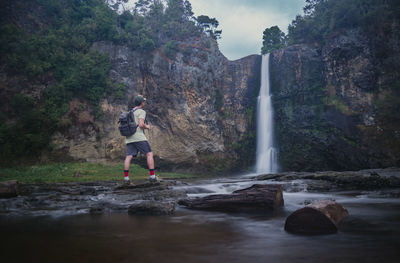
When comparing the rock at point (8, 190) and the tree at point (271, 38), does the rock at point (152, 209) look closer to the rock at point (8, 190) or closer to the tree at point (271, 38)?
the rock at point (8, 190)

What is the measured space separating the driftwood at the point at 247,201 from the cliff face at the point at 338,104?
52.3 ft

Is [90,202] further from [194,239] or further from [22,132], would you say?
[22,132]

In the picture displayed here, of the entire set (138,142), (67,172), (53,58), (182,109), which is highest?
(53,58)

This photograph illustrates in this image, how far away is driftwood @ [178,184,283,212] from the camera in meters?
5.17

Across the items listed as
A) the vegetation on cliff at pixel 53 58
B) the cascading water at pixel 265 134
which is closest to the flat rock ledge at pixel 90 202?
the vegetation on cliff at pixel 53 58

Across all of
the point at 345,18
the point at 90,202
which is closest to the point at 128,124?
the point at 90,202

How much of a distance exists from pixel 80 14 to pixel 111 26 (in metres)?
4.18

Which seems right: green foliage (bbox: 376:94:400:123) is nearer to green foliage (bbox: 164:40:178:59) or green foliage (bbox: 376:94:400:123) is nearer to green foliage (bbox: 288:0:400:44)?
green foliage (bbox: 288:0:400:44)

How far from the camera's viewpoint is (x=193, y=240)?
3.05 m

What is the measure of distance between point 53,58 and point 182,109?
1057cm

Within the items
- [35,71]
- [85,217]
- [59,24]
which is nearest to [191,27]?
[59,24]

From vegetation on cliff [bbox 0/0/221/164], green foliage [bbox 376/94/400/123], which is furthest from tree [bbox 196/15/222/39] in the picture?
green foliage [bbox 376/94/400/123]

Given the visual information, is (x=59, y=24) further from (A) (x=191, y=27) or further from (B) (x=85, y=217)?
(B) (x=85, y=217)

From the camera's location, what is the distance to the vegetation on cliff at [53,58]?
16641 millimetres
